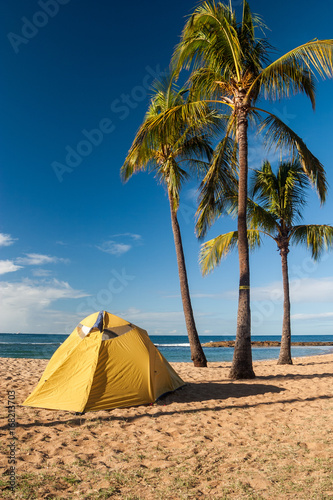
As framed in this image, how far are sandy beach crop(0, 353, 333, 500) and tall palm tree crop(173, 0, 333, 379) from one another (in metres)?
3.15

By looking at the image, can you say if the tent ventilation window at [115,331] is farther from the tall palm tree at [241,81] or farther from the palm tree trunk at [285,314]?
the palm tree trunk at [285,314]

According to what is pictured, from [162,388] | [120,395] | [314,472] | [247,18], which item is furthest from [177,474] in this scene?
[247,18]

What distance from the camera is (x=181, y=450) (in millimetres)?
4441

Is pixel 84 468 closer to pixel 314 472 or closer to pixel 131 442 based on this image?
pixel 131 442

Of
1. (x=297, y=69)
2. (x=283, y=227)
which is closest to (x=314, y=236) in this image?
(x=283, y=227)

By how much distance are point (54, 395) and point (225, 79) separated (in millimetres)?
9355

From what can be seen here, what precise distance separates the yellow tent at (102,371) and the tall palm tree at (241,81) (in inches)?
138

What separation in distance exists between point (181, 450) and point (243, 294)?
560cm

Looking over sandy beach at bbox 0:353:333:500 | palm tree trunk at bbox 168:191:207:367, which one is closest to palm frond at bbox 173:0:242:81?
palm tree trunk at bbox 168:191:207:367

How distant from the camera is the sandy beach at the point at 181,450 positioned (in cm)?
338

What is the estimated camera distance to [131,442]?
185 inches

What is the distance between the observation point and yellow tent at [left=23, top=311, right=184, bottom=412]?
244 inches

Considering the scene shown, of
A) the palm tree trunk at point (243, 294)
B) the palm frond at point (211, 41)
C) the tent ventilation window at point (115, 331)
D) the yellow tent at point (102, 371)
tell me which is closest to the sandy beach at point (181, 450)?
the yellow tent at point (102, 371)

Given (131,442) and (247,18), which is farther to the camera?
(247,18)
